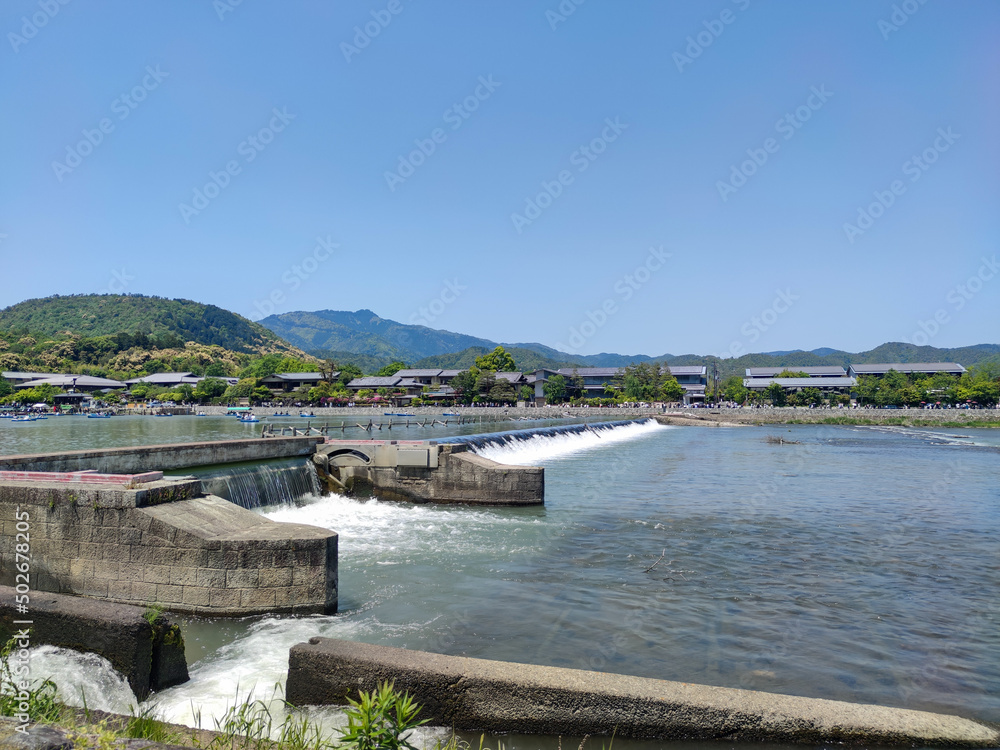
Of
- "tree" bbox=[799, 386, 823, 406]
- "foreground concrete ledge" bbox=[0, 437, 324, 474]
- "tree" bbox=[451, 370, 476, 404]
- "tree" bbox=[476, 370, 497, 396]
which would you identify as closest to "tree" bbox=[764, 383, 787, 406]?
"tree" bbox=[799, 386, 823, 406]

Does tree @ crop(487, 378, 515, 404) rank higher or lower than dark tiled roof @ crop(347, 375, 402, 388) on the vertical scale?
lower

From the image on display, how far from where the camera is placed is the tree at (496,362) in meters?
128

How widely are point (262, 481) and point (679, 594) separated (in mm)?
10476

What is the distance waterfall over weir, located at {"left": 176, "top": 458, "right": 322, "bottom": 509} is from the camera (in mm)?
14047

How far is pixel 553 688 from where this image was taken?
5410 millimetres

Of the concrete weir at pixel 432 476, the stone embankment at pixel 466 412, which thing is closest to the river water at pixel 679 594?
the concrete weir at pixel 432 476

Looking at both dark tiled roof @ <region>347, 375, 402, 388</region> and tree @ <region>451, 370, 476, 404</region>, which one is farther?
dark tiled roof @ <region>347, 375, 402, 388</region>

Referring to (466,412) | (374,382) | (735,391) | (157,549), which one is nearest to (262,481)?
(157,549)

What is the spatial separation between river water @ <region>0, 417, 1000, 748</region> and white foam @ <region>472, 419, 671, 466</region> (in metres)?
5.82

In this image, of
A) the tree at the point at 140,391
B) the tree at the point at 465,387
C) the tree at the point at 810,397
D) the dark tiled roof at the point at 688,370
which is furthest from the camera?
the dark tiled roof at the point at 688,370

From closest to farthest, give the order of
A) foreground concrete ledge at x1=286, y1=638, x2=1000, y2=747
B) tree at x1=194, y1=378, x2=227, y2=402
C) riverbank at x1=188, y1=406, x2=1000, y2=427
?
foreground concrete ledge at x1=286, y1=638, x2=1000, y2=747
riverbank at x1=188, y1=406, x2=1000, y2=427
tree at x1=194, y1=378, x2=227, y2=402

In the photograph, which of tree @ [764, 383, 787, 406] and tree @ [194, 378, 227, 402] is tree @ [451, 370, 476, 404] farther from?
tree @ [764, 383, 787, 406]

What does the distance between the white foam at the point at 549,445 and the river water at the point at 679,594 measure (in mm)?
5822

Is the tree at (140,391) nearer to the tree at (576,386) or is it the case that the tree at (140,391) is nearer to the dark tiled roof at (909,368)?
the tree at (576,386)
